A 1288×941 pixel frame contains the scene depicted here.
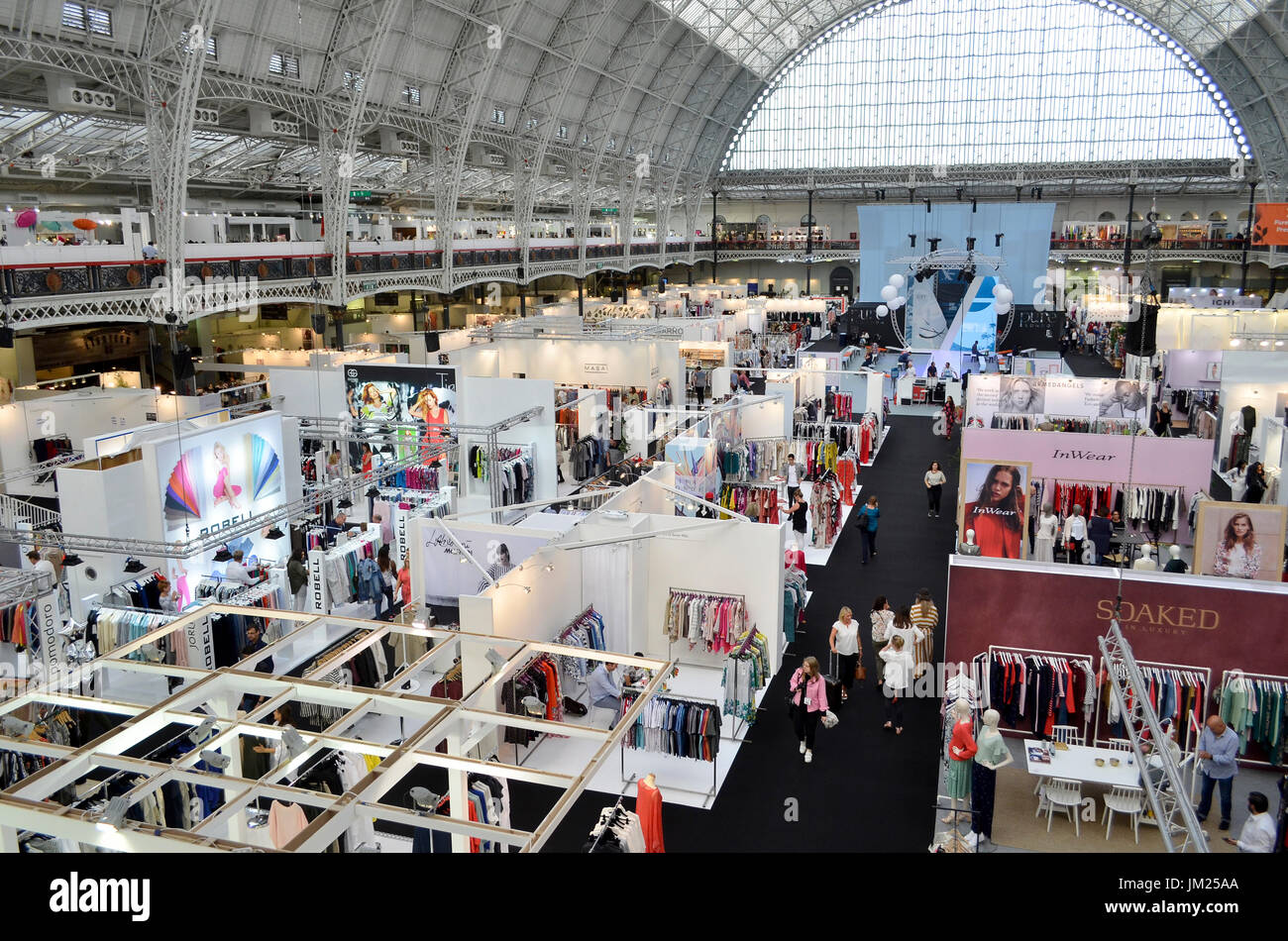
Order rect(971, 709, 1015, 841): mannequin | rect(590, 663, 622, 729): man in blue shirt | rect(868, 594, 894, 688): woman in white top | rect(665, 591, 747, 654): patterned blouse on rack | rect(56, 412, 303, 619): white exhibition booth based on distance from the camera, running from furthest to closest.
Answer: rect(56, 412, 303, 619): white exhibition booth
rect(665, 591, 747, 654): patterned blouse on rack
rect(868, 594, 894, 688): woman in white top
rect(590, 663, 622, 729): man in blue shirt
rect(971, 709, 1015, 841): mannequin

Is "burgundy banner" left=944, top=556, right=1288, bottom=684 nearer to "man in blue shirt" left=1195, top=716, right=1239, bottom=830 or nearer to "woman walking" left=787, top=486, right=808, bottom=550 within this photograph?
"man in blue shirt" left=1195, top=716, right=1239, bottom=830

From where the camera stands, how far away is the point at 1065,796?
6801mm

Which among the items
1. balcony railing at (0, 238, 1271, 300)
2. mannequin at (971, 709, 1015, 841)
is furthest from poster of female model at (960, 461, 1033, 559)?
balcony railing at (0, 238, 1271, 300)

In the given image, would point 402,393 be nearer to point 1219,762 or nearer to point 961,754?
point 961,754

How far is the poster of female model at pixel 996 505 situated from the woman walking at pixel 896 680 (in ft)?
12.7

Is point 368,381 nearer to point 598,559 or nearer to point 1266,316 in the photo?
point 598,559

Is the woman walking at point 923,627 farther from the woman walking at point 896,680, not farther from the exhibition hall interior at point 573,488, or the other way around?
the woman walking at point 896,680

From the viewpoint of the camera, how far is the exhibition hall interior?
6238 mm

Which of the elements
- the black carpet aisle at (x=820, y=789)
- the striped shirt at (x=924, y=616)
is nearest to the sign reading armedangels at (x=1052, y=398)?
the black carpet aisle at (x=820, y=789)

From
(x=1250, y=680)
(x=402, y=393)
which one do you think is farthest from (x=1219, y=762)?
(x=402, y=393)

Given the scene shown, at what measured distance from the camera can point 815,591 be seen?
11852mm

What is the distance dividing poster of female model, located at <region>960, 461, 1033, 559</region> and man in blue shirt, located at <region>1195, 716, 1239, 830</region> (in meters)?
5.09

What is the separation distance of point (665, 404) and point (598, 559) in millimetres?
11102
